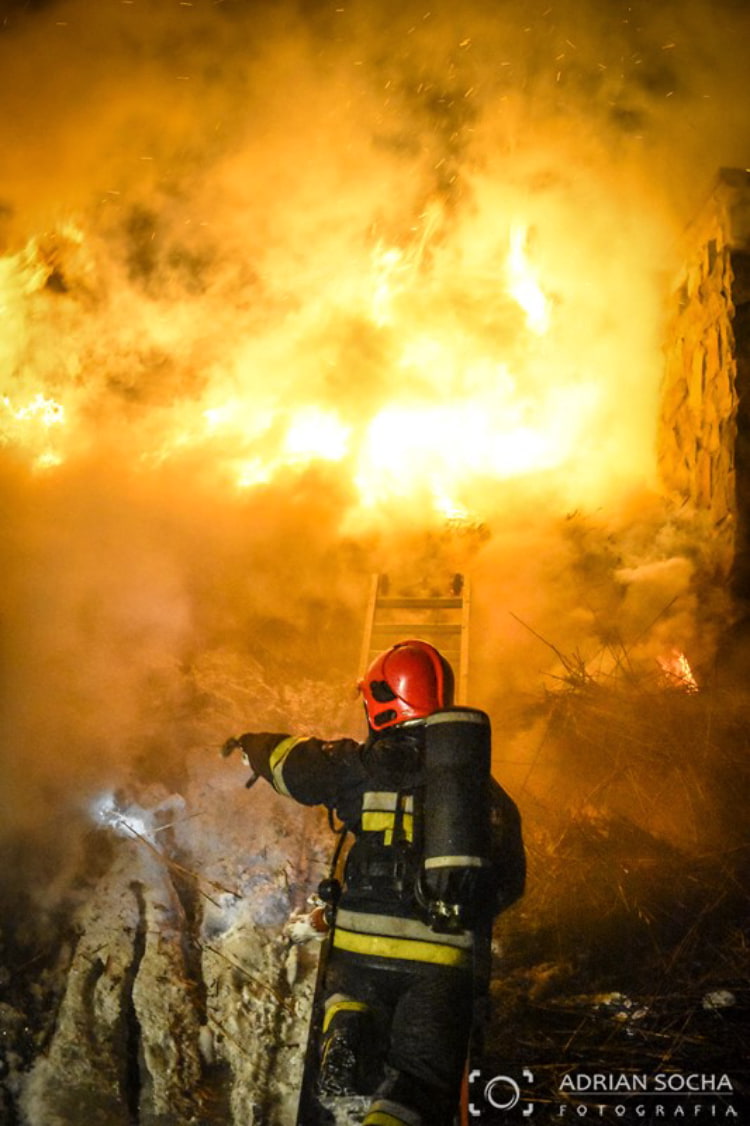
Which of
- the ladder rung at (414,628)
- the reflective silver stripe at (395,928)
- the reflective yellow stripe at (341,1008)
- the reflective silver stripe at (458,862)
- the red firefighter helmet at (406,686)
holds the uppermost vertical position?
the ladder rung at (414,628)

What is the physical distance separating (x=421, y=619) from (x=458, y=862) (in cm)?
412

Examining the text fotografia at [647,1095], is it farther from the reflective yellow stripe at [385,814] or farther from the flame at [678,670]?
the flame at [678,670]

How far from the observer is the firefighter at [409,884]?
264cm

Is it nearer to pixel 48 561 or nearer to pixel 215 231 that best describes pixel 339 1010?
pixel 48 561

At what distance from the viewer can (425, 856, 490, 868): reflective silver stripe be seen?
104 inches

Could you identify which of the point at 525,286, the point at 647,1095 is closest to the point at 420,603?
the point at 647,1095

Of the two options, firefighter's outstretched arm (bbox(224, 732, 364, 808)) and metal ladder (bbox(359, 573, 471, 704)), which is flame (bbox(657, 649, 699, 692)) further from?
firefighter's outstretched arm (bbox(224, 732, 364, 808))

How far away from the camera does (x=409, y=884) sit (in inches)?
112

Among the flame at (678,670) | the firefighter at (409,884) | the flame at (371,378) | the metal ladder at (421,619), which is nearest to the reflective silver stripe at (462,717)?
the firefighter at (409,884)

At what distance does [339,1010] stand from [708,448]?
5.98m

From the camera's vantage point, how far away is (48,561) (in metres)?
7.24

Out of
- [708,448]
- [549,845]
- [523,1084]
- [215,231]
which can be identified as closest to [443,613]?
[549,845]

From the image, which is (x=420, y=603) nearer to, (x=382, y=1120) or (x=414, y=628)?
(x=414, y=628)

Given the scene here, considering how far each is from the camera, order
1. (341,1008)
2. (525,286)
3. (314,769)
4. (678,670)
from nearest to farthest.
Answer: (341,1008), (314,769), (678,670), (525,286)
